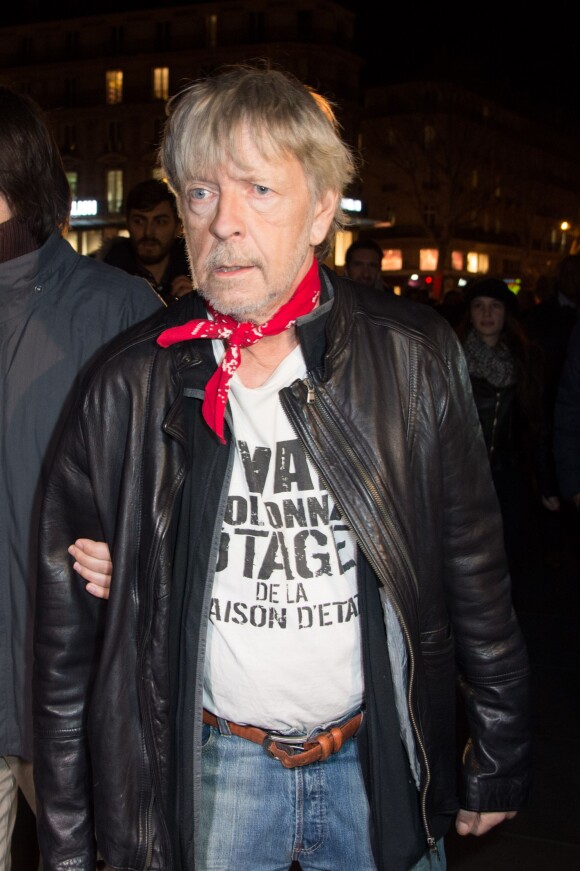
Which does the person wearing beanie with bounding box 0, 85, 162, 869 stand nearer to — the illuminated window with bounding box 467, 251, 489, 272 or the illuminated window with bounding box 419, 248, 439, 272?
the illuminated window with bounding box 419, 248, 439, 272

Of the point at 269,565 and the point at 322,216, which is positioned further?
the point at 322,216

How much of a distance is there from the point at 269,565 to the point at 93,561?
36cm

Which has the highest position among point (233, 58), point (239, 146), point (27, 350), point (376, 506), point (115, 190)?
point (233, 58)

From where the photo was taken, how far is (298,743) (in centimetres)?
200

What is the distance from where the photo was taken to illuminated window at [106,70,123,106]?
5625cm

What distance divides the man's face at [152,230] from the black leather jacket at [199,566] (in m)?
3.41

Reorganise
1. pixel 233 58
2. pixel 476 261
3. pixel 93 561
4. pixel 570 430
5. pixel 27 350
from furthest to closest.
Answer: pixel 476 261 < pixel 233 58 < pixel 570 430 < pixel 27 350 < pixel 93 561

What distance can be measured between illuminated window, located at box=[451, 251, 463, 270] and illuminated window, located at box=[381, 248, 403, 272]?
414cm

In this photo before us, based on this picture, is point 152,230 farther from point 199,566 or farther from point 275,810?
point 275,810

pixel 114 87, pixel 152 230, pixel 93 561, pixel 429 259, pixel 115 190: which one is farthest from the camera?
pixel 114 87

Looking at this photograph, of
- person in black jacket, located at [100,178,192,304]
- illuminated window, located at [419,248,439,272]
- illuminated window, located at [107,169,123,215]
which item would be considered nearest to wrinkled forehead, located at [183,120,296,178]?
person in black jacket, located at [100,178,192,304]

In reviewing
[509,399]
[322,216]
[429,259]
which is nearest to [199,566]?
[322,216]

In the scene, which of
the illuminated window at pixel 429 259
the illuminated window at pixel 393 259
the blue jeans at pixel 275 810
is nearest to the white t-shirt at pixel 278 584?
the blue jeans at pixel 275 810

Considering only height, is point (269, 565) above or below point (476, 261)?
below
